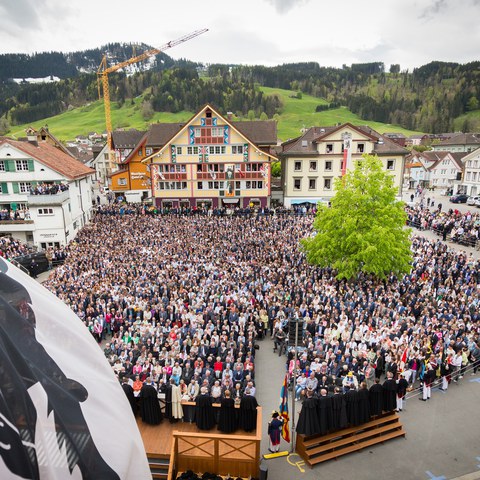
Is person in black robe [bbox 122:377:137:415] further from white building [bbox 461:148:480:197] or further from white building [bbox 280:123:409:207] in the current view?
white building [bbox 461:148:480:197]

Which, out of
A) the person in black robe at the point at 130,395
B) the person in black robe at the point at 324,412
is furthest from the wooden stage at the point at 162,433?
the person in black robe at the point at 324,412

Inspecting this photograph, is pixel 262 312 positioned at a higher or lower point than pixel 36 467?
lower

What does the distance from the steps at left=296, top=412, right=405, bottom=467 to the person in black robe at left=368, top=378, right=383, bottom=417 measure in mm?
381

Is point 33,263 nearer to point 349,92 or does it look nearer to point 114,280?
point 114,280

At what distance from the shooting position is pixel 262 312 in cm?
1869

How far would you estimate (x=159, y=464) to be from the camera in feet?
33.6

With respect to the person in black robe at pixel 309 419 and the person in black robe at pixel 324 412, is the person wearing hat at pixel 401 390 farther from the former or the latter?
the person in black robe at pixel 309 419

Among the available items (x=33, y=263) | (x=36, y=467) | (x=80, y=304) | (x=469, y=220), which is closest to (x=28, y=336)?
(x=36, y=467)

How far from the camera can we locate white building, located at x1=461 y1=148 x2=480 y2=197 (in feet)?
204

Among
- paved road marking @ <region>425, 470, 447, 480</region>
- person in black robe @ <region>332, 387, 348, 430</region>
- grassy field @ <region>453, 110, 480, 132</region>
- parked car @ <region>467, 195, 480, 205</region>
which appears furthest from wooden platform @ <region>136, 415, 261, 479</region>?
grassy field @ <region>453, 110, 480, 132</region>

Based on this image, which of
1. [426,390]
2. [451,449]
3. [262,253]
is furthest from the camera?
[262,253]

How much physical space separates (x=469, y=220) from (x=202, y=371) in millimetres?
33708

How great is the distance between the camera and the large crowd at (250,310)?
14289 mm

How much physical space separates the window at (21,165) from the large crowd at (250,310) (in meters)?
12.3
